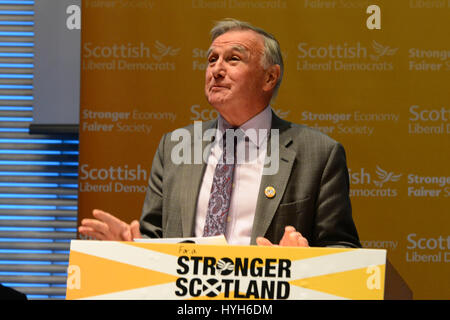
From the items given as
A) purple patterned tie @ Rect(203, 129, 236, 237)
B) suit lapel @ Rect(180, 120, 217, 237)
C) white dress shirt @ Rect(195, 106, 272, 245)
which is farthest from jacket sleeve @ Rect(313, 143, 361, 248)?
suit lapel @ Rect(180, 120, 217, 237)

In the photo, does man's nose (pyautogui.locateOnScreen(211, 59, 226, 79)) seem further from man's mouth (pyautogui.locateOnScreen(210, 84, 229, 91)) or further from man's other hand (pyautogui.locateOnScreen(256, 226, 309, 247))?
man's other hand (pyautogui.locateOnScreen(256, 226, 309, 247))

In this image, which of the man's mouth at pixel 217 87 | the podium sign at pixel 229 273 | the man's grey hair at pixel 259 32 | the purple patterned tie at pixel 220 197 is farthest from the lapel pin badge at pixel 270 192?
the podium sign at pixel 229 273

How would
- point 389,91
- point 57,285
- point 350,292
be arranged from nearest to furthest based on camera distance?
point 350,292, point 389,91, point 57,285

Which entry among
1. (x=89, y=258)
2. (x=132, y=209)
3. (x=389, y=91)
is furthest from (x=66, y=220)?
(x=89, y=258)

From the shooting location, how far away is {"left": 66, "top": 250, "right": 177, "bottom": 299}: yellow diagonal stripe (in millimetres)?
1539

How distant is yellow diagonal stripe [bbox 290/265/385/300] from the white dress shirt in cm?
102

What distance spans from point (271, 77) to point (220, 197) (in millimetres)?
676

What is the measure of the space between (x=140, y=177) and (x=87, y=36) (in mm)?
1022

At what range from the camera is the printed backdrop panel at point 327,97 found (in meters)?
3.98

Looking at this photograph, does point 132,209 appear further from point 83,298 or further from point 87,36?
point 83,298

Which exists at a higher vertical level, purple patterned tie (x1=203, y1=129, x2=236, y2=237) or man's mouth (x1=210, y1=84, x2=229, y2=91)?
man's mouth (x1=210, y1=84, x2=229, y2=91)

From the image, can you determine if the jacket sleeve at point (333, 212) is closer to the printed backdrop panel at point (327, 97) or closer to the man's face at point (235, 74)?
the man's face at point (235, 74)

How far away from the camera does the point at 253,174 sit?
2.69 m

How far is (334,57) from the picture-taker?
403 centimetres
